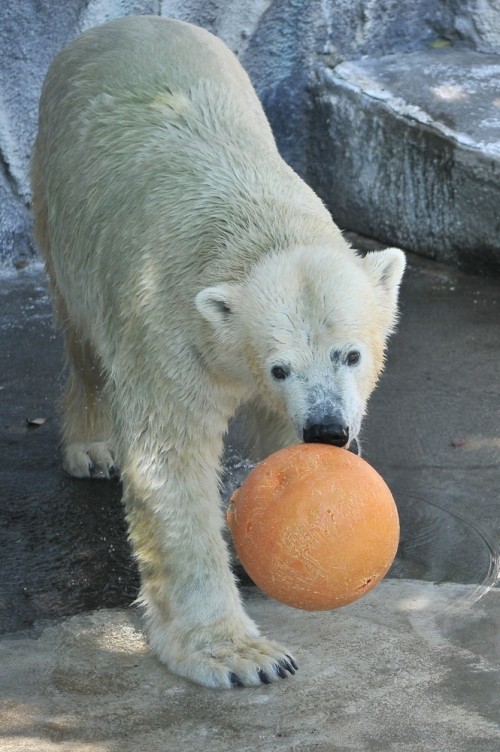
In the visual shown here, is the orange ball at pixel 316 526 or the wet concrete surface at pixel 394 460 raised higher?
the orange ball at pixel 316 526

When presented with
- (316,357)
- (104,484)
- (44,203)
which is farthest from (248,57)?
(316,357)

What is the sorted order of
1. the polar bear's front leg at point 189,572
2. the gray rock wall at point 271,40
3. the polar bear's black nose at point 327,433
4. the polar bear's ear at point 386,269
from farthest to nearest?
the gray rock wall at point 271,40
the polar bear's ear at point 386,269
the polar bear's front leg at point 189,572
the polar bear's black nose at point 327,433

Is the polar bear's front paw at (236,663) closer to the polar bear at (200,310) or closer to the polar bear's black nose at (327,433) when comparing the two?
the polar bear at (200,310)

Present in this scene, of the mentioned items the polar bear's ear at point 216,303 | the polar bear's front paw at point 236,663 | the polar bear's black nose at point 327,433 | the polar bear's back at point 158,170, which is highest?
the polar bear's back at point 158,170

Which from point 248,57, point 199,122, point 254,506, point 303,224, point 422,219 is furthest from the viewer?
point 248,57

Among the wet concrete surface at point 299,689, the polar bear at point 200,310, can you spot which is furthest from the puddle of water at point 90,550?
the polar bear at point 200,310

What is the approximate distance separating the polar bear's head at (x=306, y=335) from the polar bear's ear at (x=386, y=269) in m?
0.03

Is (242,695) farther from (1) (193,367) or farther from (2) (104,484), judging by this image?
(2) (104,484)

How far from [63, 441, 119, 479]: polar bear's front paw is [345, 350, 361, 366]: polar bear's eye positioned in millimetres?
1728

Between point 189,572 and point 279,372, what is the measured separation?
63 cm

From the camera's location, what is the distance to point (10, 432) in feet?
15.8

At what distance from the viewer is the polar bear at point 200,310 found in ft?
9.70

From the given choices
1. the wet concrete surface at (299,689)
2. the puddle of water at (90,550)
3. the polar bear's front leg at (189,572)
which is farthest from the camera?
the puddle of water at (90,550)

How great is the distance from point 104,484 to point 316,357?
175 cm
